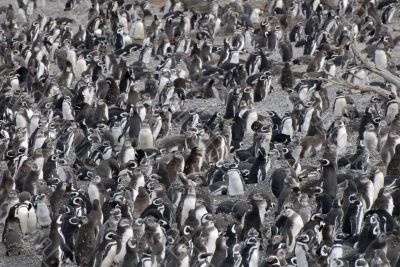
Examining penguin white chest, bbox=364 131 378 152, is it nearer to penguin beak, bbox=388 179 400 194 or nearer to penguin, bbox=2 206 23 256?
Result: penguin beak, bbox=388 179 400 194

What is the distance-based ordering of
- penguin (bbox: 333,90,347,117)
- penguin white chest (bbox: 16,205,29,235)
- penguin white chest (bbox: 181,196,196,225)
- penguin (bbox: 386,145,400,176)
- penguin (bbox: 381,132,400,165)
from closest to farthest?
penguin white chest (bbox: 16,205,29,235), penguin white chest (bbox: 181,196,196,225), penguin (bbox: 386,145,400,176), penguin (bbox: 381,132,400,165), penguin (bbox: 333,90,347,117)

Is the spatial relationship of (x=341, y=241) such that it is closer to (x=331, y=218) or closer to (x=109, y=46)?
(x=331, y=218)

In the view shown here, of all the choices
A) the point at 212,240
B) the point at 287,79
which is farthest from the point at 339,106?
the point at 212,240

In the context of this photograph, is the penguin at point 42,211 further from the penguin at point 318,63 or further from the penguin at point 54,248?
the penguin at point 318,63

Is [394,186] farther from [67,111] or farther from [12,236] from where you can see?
[67,111]

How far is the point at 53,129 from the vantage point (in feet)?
60.0

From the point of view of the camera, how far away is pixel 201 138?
17406 millimetres

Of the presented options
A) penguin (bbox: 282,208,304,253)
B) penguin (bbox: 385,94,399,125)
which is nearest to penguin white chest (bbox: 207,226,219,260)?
penguin (bbox: 282,208,304,253)

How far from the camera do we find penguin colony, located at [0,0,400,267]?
43.5ft

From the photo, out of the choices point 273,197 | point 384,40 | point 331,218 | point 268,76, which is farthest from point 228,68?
point 331,218

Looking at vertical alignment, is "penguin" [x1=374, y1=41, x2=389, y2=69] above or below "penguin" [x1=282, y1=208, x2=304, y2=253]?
below

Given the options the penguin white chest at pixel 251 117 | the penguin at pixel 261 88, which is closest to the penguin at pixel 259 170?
the penguin white chest at pixel 251 117

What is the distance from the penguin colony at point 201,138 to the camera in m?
13.2

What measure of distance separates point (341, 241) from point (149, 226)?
2348mm
